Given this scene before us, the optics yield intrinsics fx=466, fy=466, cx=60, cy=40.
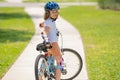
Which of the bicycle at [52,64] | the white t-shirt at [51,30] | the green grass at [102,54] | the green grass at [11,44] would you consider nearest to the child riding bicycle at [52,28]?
the white t-shirt at [51,30]

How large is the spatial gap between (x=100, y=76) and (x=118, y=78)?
423mm

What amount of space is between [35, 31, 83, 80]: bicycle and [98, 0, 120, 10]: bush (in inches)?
1188

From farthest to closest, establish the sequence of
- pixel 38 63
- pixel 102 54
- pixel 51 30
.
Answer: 1. pixel 102 54
2. pixel 38 63
3. pixel 51 30

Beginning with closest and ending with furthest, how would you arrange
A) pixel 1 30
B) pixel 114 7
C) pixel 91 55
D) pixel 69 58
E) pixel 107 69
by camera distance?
pixel 69 58, pixel 107 69, pixel 91 55, pixel 1 30, pixel 114 7

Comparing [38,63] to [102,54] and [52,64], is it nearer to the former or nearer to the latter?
[52,64]

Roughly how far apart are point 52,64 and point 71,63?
1.00 m

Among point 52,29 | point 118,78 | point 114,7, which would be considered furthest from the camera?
point 114,7

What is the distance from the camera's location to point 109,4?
40594mm

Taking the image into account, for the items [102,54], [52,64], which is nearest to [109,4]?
[102,54]

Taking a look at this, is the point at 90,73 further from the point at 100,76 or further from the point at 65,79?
the point at 65,79

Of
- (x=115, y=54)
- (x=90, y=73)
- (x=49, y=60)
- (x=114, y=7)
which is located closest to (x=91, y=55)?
(x=115, y=54)

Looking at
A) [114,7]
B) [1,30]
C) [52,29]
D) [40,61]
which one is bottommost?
[114,7]

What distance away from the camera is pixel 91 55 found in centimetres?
1356

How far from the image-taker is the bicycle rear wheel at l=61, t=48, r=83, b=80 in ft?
31.2
